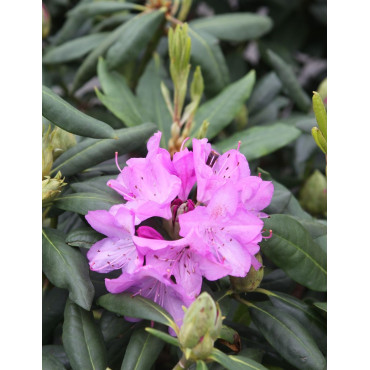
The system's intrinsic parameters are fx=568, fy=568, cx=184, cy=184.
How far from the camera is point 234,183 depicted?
0.91 metres

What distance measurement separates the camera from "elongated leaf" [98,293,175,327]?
2.83 ft

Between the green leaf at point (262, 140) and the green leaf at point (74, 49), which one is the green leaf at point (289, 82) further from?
the green leaf at point (74, 49)

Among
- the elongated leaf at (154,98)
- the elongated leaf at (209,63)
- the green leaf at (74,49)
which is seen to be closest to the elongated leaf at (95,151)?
the elongated leaf at (154,98)

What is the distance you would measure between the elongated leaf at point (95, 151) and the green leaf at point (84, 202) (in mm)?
77

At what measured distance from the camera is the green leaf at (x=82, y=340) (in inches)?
35.8

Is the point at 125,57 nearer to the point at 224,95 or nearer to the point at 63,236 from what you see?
the point at 224,95

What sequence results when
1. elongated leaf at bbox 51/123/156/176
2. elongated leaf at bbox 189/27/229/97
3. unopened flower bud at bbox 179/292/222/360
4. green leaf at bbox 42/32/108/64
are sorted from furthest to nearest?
green leaf at bbox 42/32/108/64, elongated leaf at bbox 189/27/229/97, elongated leaf at bbox 51/123/156/176, unopened flower bud at bbox 179/292/222/360

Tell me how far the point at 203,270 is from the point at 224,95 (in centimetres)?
77

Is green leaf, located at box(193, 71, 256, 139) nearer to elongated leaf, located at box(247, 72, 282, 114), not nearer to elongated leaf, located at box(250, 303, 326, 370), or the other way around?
elongated leaf, located at box(247, 72, 282, 114)

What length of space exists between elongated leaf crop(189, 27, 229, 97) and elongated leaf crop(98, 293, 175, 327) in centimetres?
86

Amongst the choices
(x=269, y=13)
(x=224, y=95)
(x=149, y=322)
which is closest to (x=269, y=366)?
(x=149, y=322)

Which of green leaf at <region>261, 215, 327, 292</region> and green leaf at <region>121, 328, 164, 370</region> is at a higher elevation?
green leaf at <region>261, 215, 327, 292</region>

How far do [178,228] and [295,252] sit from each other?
9.2 inches

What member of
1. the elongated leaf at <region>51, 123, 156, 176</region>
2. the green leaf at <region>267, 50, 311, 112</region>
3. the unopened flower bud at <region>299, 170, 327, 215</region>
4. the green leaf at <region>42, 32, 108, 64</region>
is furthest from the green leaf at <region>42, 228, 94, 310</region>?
the green leaf at <region>267, 50, 311, 112</region>
